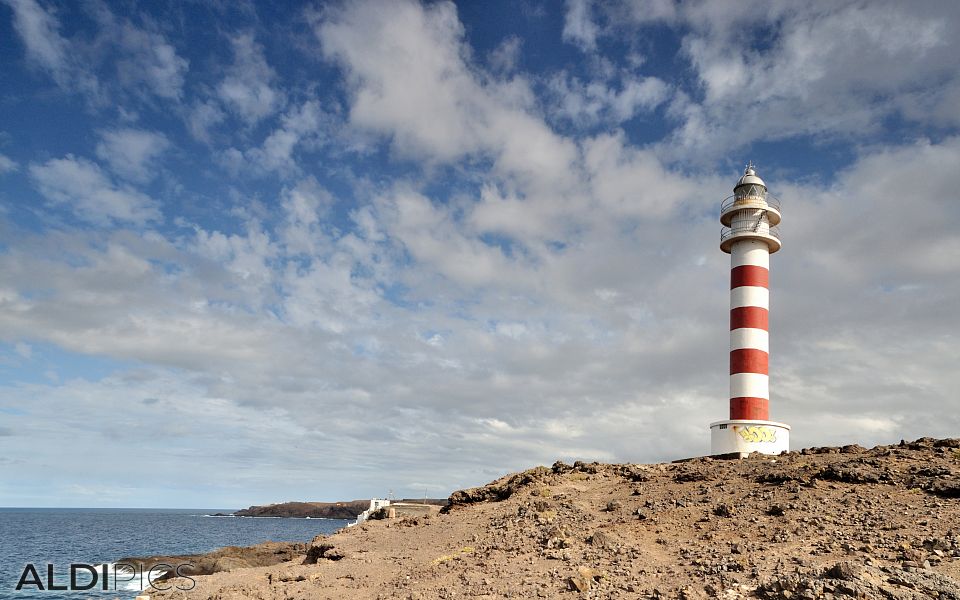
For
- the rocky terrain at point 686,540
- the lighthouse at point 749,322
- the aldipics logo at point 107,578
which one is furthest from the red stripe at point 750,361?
the aldipics logo at point 107,578

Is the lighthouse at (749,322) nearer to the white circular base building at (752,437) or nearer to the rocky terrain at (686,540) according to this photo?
the white circular base building at (752,437)

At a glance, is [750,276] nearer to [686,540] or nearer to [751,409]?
[751,409]

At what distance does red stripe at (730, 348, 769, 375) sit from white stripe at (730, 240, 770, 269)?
377 cm

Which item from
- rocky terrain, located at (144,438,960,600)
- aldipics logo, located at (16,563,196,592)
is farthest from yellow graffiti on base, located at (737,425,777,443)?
aldipics logo, located at (16,563,196,592)

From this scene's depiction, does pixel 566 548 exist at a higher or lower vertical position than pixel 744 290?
lower

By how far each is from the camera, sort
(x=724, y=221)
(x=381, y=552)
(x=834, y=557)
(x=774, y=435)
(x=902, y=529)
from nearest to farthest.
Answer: (x=834, y=557) < (x=902, y=529) < (x=381, y=552) < (x=774, y=435) < (x=724, y=221)

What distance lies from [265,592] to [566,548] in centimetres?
710

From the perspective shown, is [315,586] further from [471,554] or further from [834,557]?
[834,557]

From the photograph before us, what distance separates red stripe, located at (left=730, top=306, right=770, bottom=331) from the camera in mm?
27438

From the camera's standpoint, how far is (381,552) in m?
17.8

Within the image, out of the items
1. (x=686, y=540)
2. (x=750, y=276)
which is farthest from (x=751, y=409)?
(x=686, y=540)

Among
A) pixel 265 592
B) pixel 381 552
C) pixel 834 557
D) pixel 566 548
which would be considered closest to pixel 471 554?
pixel 566 548

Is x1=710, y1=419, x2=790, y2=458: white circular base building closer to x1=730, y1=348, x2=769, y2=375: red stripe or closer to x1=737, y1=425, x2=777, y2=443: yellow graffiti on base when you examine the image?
x1=737, y1=425, x2=777, y2=443: yellow graffiti on base

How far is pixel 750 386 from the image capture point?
Answer: 26.7 m
